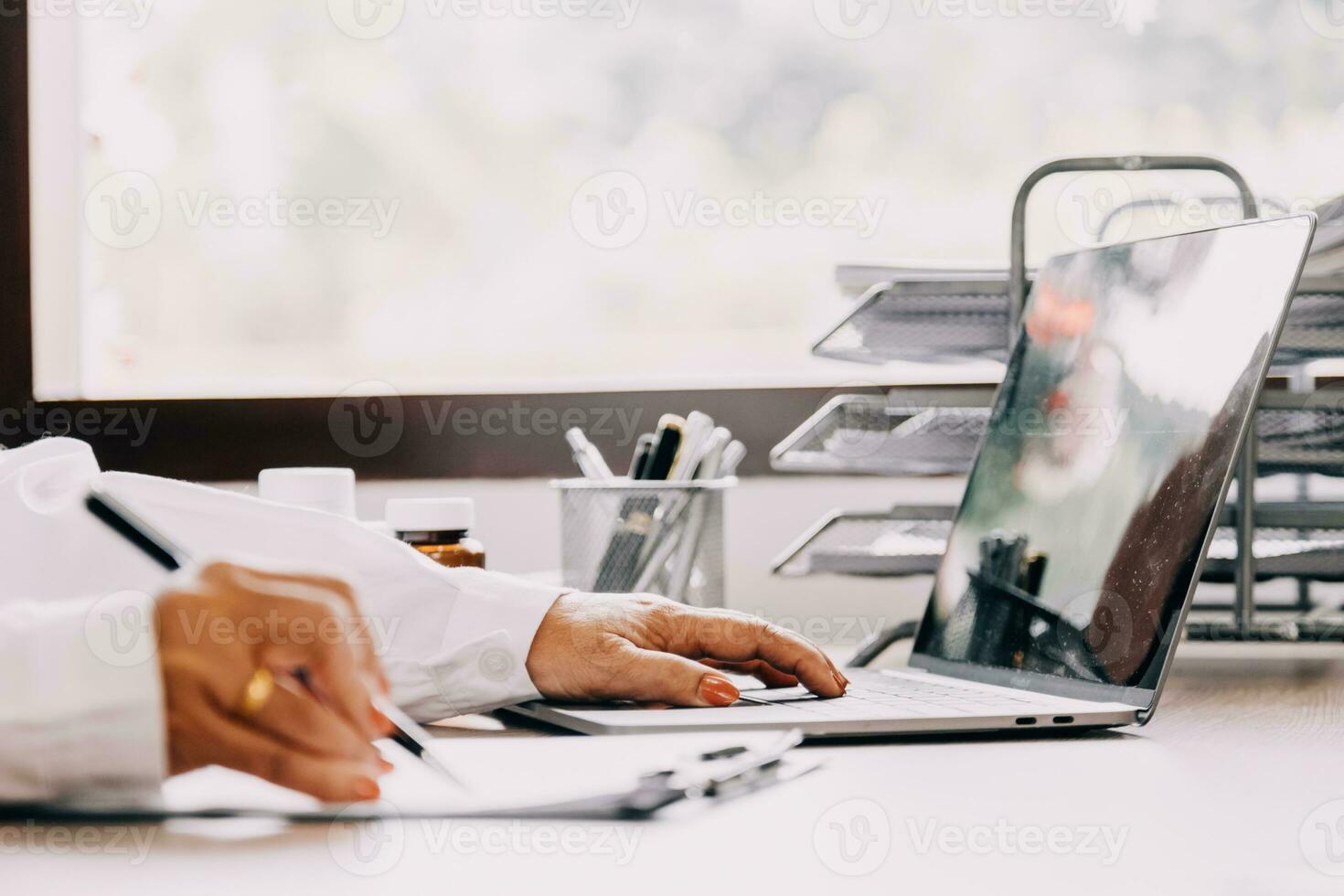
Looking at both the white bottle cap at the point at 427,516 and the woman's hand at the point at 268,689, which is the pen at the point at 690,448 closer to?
the white bottle cap at the point at 427,516

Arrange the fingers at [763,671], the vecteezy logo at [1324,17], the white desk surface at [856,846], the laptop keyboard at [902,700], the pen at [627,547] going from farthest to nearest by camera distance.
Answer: the vecteezy logo at [1324,17] < the pen at [627,547] < the fingers at [763,671] < the laptop keyboard at [902,700] < the white desk surface at [856,846]

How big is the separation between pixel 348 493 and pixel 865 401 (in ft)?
1.38

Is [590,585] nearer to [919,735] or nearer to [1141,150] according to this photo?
[919,735]

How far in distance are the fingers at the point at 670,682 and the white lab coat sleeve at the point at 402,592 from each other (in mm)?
59

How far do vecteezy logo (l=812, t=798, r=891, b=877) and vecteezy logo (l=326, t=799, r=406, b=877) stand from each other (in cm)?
13

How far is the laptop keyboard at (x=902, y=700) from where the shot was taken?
560 mm

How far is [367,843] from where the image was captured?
0.36 meters

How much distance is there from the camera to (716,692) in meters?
0.60
